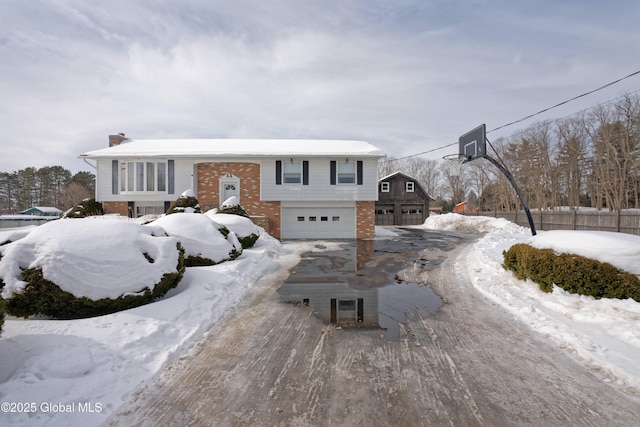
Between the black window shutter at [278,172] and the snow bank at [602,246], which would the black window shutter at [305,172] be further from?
the snow bank at [602,246]

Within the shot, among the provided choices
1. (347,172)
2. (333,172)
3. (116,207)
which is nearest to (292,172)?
(333,172)

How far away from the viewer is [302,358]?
3.23 m

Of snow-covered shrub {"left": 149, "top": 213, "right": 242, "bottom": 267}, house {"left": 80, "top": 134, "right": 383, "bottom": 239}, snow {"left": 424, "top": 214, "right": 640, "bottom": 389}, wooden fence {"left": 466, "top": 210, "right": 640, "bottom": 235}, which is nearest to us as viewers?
snow {"left": 424, "top": 214, "right": 640, "bottom": 389}

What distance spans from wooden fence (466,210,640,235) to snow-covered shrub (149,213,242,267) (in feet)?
54.0

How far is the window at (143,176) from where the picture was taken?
1548cm

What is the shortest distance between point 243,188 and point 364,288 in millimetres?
11467

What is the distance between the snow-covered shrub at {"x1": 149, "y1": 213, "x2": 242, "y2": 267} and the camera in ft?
22.2

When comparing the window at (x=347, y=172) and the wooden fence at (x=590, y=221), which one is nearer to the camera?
the wooden fence at (x=590, y=221)

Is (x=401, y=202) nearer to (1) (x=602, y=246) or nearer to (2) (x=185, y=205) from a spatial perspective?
(2) (x=185, y=205)

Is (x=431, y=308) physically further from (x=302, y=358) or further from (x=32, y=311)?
(x=32, y=311)

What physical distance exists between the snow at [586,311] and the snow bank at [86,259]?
598 cm

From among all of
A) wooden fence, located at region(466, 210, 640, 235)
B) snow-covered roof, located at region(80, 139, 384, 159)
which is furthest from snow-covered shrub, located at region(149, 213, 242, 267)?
wooden fence, located at region(466, 210, 640, 235)

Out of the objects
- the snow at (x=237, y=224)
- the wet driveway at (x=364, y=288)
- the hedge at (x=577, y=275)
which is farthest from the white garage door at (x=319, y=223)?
the hedge at (x=577, y=275)

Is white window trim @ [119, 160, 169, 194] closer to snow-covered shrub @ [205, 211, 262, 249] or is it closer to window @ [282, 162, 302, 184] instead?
window @ [282, 162, 302, 184]
